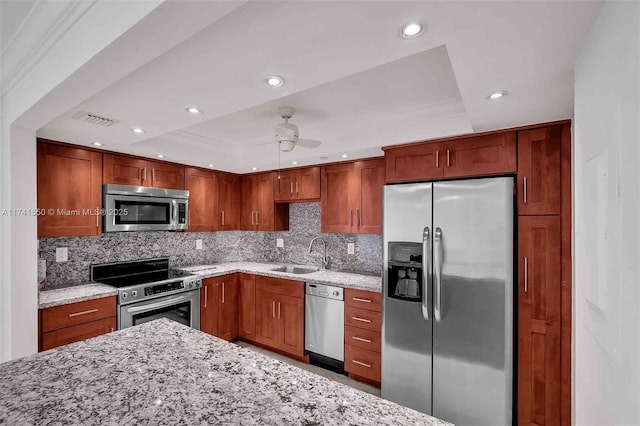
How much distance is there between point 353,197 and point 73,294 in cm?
269

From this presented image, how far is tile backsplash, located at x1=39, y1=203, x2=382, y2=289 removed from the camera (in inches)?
116

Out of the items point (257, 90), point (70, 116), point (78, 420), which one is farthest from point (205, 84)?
point (78, 420)

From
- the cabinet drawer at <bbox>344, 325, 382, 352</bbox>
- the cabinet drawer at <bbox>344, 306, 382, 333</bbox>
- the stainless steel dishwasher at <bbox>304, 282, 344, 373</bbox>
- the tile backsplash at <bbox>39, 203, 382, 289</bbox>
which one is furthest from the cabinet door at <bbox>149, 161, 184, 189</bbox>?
the cabinet drawer at <bbox>344, 325, 382, 352</bbox>

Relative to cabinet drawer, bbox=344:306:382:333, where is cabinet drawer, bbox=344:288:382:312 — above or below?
above

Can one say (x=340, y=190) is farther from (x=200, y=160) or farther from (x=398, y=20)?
(x=398, y=20)

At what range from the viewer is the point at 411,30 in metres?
1.04

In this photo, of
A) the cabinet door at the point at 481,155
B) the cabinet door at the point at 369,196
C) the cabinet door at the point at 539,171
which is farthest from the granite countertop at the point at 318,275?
the cabinet door at the point at 539,171

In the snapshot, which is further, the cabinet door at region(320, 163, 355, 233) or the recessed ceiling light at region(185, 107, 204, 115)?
the cabinet door at region(320, 163, 355, 233)

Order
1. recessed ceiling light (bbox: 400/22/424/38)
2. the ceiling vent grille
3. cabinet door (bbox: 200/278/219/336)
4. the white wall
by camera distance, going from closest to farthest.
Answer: the white wall < recessed ceiling light (bbox: 400/22/424/38) < the ceiling vent grille < cabinet door (bbox: 200/278/219/336)

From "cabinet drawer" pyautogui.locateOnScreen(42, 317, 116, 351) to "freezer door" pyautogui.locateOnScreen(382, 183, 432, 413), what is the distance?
241cm

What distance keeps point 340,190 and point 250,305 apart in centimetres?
183

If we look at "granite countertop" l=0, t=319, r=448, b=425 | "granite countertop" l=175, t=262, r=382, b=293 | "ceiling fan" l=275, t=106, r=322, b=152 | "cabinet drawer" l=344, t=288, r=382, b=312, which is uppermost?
"ceiling fan" l=275, t=106, r=322, b=152

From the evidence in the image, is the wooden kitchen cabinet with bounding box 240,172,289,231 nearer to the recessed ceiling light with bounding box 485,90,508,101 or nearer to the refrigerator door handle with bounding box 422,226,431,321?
the refrigerator door handle with bounding box 422,226,431,321

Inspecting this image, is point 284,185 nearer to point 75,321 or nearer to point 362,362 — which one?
point 362,362
